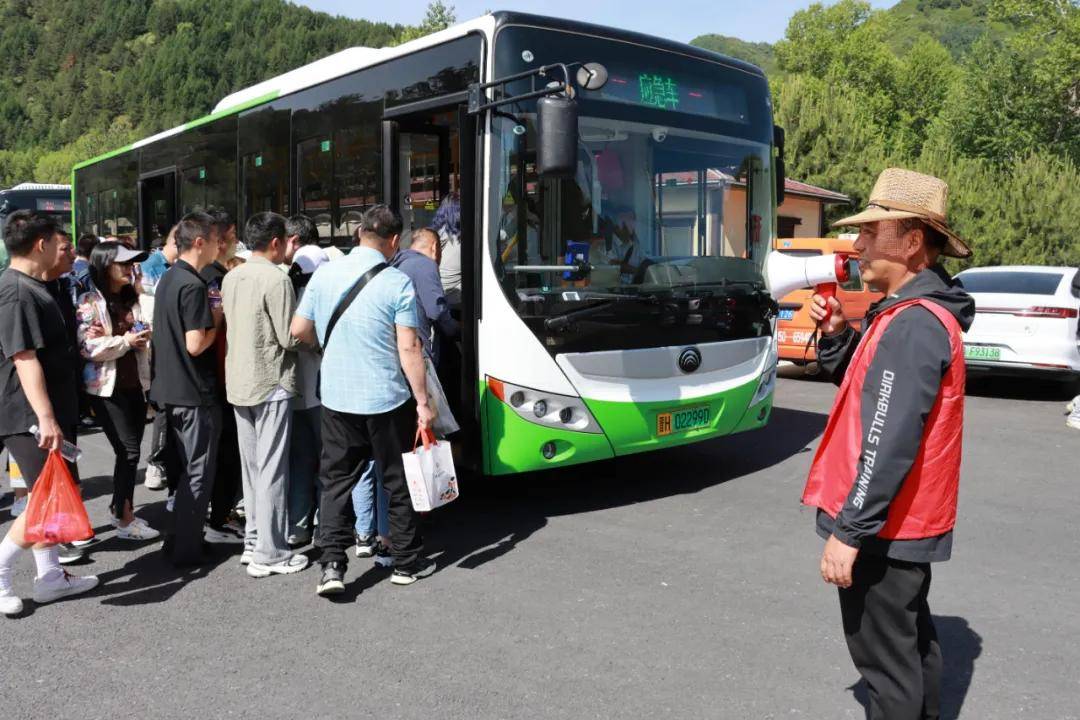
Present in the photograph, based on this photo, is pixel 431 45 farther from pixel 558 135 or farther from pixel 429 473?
pixel 429 473

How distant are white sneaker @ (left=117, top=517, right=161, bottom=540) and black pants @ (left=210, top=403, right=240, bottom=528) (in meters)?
0.41

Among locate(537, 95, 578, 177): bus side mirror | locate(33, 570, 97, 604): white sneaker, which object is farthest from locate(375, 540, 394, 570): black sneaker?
locate(537, 95, 578, 177): bus side mirror

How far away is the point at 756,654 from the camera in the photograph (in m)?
3.99

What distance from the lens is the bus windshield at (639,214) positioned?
219 inches

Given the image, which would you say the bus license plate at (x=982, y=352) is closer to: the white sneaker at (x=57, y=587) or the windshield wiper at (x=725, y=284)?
the windshield wiper at (x=725, y=284)

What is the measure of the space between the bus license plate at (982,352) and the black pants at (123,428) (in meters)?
9.17

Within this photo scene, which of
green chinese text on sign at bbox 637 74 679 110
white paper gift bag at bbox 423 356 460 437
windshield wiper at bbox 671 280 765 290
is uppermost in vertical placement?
green chinese text on sign at bbox 637 74 679 110

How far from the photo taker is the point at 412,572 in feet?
16.3

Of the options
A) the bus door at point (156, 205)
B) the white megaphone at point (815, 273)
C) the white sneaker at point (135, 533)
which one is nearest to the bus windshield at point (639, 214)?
the white megaphone at point (815, 273)

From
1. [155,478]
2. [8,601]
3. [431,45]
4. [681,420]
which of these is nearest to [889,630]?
[681,420]

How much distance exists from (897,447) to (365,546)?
3.60m

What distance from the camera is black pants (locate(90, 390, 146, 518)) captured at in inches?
216

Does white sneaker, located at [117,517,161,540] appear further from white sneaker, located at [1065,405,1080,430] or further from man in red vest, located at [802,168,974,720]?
white sneaker, located at [1065,405,1080,430]

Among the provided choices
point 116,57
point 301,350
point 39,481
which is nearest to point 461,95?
point 301,350
